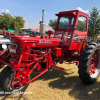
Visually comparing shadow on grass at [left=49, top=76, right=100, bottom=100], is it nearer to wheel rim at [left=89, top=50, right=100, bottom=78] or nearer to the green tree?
wheel rim at [left=89, top=50, right=100, bottom=78]

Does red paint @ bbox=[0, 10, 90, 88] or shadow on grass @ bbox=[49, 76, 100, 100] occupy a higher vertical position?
red paint @ bbox=[0, 10, 90, 88]

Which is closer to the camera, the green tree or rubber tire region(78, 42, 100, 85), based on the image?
rubber tire region(78, 42, 100, 85)

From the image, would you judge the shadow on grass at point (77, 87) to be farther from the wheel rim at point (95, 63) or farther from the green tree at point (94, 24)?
the green tree at point (94, 24)

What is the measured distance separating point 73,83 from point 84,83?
1.15ft

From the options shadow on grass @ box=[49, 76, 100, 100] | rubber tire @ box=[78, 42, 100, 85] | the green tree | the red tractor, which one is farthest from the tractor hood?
the green tree

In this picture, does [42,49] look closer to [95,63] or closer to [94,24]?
[95,63]

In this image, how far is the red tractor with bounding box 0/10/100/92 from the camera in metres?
2.59

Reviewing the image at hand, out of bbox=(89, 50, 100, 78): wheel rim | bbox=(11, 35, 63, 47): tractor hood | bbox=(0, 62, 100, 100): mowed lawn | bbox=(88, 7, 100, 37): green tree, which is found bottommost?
bbox=(0, 62, 100, 100): mowed lawn

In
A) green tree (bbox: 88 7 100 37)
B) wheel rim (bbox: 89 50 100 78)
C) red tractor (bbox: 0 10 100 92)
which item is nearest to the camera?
red tractor (bbox: 0 10 100 92)

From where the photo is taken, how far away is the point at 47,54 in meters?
3.17

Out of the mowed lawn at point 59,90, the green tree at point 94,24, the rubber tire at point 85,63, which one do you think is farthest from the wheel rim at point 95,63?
the green tree at point 94,24

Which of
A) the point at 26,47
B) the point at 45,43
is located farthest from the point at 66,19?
the point at 26,47

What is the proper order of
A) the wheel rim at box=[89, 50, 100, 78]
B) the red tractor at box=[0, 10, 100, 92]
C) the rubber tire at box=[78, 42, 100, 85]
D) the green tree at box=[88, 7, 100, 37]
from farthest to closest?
the green tree at box=[88, 7, 100, 37]
the wheel rim at box=[89, 50, 100, 78]
the rubber tire at box=[78, 42, 100, 85]
the red tractor at box=[0, 10, 100, 92]

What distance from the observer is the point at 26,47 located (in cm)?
266
